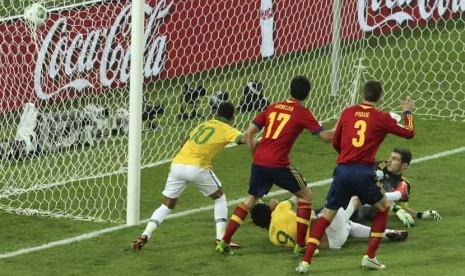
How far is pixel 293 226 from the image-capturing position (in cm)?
1274

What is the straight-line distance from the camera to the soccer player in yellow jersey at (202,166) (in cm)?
1298

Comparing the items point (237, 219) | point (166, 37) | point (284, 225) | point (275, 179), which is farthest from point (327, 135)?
point (166, 37)

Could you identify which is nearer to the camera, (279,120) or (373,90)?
(373,90)

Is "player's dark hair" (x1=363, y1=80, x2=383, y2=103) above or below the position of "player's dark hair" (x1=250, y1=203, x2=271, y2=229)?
above

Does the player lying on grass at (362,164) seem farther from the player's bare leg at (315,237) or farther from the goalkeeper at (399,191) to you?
the goalkeeper at (399,191)

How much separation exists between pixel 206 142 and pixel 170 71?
16.3 feet

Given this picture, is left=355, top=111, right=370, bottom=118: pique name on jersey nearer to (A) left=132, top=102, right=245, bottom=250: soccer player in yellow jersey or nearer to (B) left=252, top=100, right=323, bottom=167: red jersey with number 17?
(B) left=252, top=100, right=323, bottom=167: red jersey with number 17

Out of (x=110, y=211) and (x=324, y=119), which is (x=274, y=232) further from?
(x=324, y=119)

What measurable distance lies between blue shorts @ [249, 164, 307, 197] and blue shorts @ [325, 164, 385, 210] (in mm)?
626

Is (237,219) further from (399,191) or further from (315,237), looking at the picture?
(399,191)

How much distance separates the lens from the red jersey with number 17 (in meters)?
12.4

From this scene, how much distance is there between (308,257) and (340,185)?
0.68 metres

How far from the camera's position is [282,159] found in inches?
490

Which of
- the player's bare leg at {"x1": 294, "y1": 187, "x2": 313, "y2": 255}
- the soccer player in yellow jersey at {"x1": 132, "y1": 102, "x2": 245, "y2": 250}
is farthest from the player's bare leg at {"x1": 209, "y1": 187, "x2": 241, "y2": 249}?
the player's bare leg at {"x1": 294, "y1": 187, "x2": 313, "y2": 255}
